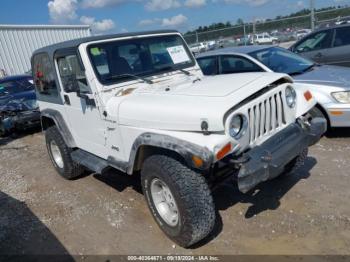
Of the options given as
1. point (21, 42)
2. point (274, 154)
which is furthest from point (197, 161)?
point (21, 42)

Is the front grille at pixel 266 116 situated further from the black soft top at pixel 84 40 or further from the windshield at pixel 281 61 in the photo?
the windshield at pixel 281 61

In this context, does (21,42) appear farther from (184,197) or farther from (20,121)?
(184,197)

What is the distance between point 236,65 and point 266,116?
3323 mm

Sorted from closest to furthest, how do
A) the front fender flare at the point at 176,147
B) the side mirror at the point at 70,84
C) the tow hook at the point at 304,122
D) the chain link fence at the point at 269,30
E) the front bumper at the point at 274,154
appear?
the front fender flare at the point at 176,147
the front bumper at the point at 274,154
the tow hook at the point at 304,122
the side mirror at the point at 70,84
the chain link fence at the point at 269,30

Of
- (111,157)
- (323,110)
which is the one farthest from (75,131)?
(323,110)

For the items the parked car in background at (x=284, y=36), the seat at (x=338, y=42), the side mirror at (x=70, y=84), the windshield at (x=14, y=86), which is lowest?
the parked car in background at (x=284, y=36)

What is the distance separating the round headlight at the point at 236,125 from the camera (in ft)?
9.93

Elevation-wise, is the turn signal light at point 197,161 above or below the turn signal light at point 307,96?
below

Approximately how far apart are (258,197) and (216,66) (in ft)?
10.9

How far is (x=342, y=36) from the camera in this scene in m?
8.29

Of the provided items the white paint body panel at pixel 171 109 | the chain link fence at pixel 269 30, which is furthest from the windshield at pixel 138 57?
the chain link fence at pixel 269 30

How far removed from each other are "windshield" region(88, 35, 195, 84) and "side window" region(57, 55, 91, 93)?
248 mm

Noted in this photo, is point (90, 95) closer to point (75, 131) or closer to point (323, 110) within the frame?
point (75, 131)

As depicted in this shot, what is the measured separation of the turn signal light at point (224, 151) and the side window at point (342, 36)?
6.74 meters
